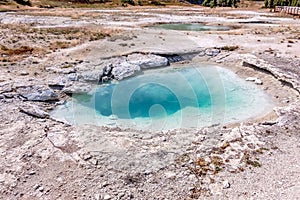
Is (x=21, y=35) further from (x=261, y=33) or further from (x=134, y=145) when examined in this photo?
(x=261, y=33)

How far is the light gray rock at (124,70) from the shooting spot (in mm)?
21567

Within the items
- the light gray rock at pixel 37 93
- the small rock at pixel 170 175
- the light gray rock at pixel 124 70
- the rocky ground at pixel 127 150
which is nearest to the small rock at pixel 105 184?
the rocky ground at pixel 127 150

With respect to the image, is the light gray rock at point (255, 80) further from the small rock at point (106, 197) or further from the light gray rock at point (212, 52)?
the small rock at point (106, 197)

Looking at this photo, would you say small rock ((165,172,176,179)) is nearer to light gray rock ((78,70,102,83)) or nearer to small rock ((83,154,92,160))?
small rock ((83,154,92,160))

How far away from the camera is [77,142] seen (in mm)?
12359

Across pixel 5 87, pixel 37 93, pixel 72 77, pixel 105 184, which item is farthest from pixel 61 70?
pixel 105 184

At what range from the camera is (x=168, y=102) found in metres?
18.1

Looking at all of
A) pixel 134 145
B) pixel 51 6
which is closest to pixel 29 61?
pixel 134 145

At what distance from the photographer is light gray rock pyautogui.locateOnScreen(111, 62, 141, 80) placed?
70.8 ft

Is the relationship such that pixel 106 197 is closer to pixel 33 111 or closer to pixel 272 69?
pixel 33 111

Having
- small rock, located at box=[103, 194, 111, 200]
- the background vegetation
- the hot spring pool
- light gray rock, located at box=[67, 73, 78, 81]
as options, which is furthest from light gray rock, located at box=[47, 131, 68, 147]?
the background vegetation

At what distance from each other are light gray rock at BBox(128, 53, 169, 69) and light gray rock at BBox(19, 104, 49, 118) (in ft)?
34.1

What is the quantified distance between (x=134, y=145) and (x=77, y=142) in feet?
8.52

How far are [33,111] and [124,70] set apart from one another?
9.13 meters
